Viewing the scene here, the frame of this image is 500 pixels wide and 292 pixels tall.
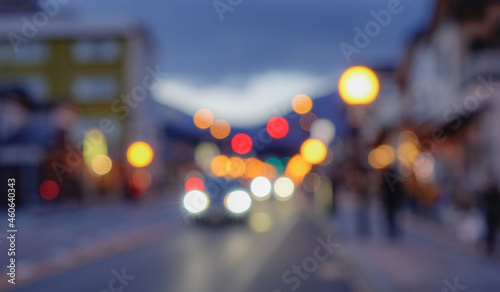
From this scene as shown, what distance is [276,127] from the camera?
22.3 m

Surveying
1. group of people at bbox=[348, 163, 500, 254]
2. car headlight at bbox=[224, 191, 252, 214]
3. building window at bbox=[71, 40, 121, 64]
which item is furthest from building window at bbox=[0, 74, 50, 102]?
group of people at bbox=[348, 163, 500, 254]

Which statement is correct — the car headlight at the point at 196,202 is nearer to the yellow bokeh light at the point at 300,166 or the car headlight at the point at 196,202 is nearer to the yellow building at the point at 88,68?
the yellow bokeh light at the point at 300,166

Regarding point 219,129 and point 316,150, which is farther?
point 219,129

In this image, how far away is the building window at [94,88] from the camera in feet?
208

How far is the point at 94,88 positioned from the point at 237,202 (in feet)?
141

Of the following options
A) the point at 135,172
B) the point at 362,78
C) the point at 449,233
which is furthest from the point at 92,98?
the point at 362,78

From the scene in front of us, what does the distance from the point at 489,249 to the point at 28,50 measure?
57.7 meters

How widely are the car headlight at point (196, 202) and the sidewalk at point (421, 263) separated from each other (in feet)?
17.0

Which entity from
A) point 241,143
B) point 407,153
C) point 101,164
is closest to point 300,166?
point 101,164

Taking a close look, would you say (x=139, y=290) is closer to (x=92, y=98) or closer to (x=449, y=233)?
(x=449, y=233)

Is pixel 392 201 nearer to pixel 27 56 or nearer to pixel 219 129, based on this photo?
pixel 219 129

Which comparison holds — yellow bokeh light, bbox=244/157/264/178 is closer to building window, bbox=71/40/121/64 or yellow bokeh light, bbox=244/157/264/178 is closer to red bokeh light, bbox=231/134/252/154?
building window, bbox=71/40/121/64

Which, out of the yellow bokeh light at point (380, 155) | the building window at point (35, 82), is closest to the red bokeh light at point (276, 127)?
the yellow bokeh light at point (380, 155)

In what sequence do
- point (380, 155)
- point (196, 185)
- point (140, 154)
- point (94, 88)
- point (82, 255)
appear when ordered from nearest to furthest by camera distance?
point (82, 255), point (196, 185), point (140, 154), point (380, 155), point (94, 88)
